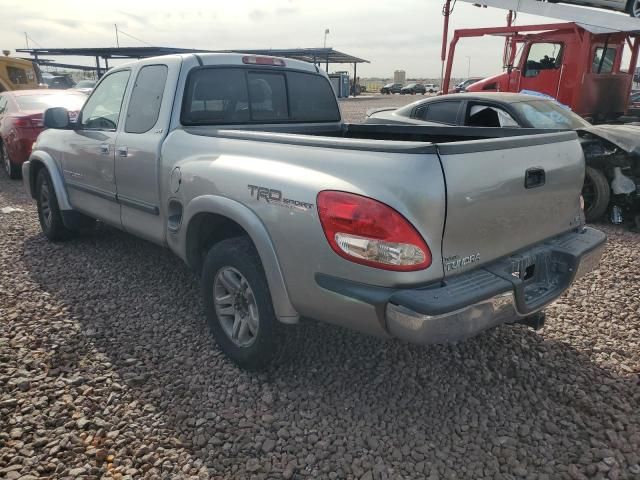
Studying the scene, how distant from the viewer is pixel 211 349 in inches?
133

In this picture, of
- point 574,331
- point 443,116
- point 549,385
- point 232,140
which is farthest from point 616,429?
point 443,116

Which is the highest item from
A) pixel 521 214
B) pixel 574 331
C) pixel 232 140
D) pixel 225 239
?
pixel 232 140

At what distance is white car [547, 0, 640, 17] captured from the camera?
10.7 metres

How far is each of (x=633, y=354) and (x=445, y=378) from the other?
1336 millimetres

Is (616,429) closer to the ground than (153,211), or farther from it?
closer to the ground

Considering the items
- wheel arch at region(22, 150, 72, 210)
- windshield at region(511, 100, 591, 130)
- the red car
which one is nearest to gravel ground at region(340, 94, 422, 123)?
the red car

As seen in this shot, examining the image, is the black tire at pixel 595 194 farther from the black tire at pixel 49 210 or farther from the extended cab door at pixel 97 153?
the black tire at pixel 49 210

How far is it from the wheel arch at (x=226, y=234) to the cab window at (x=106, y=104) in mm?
1444

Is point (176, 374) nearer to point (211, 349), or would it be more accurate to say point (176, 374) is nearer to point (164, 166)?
point (211, 349)

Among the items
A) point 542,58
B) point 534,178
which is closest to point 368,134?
point 534,178

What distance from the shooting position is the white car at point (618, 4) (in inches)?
423

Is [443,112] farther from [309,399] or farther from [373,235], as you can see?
[373,235]

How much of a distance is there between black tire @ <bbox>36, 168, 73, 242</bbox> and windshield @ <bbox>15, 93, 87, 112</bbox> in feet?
12.3

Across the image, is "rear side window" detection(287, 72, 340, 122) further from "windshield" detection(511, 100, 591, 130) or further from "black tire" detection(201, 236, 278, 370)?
"windshield" detection(511, 100, 591, 130)
